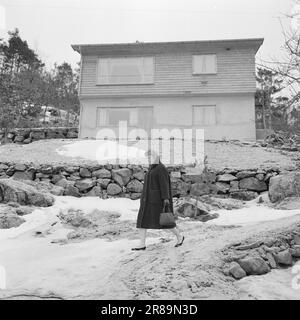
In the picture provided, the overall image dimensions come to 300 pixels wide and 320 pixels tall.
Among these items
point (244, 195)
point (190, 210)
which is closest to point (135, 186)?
point (190, 210)

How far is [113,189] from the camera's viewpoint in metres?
11.7

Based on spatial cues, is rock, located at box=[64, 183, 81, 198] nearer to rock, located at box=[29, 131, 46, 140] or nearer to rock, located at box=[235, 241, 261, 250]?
rock, located at box=[235, 241, 261, 250]

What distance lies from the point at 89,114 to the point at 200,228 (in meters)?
14.9

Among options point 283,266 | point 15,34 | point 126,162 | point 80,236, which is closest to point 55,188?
point 126,162

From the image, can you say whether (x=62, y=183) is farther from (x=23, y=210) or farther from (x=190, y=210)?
(x=190, y=210)

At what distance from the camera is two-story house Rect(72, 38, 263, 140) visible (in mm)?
20312

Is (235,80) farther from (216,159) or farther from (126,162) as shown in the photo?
(126,162)

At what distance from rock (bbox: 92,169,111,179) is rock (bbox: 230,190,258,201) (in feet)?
13.4

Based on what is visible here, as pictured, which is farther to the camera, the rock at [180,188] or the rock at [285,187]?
the rock at [180,188]

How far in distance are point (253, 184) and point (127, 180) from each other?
13.4ft

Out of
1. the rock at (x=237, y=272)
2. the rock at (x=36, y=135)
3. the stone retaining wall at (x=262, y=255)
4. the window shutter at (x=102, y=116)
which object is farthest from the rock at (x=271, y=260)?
the rock at (x=36, y=135)

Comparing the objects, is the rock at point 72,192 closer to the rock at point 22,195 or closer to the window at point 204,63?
the rock at point 22,195

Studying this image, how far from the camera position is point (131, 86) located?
2109 cm

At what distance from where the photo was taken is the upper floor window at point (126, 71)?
21.2 metres
